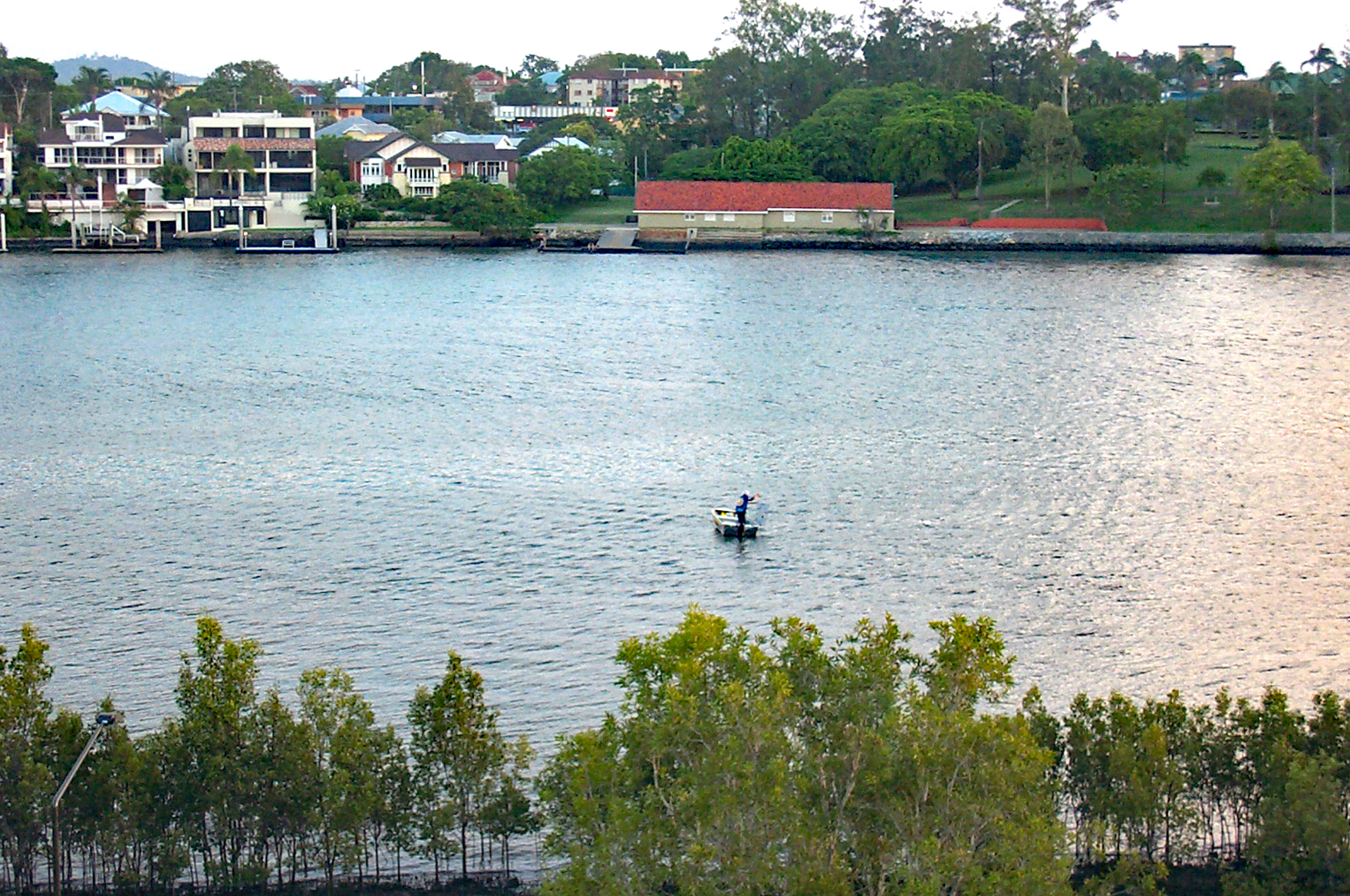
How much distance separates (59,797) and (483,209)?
51693 mm

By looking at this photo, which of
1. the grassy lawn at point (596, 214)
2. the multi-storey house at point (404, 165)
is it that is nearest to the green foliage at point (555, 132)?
the multi-storey house at point (404, 165)

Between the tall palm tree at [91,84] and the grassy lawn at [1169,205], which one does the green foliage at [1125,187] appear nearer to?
the grassy lawn at [1169,205]

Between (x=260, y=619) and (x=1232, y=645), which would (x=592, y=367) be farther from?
(x=1232, y=645)

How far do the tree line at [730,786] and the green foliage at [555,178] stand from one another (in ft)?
174

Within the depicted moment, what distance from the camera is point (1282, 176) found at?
56781 mm

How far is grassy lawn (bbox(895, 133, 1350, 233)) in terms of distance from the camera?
2346 inches

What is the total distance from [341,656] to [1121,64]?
210ft

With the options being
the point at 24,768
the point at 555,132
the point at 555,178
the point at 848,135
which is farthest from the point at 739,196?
the point at 24,768

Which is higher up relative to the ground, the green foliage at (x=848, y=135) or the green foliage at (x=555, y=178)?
the green foliage at (x=848, y=135)

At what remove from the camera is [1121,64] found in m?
73.8

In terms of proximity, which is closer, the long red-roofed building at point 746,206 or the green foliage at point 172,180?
the long red-roofed building at point 746,206

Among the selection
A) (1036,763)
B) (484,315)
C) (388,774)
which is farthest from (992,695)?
Result: (484,315)

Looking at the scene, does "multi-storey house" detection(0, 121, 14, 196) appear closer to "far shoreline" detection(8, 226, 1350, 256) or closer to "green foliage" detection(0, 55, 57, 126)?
"far shoreline" detection(8, 226, 1350, 256)

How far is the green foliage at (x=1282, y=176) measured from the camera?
56.6 metres
